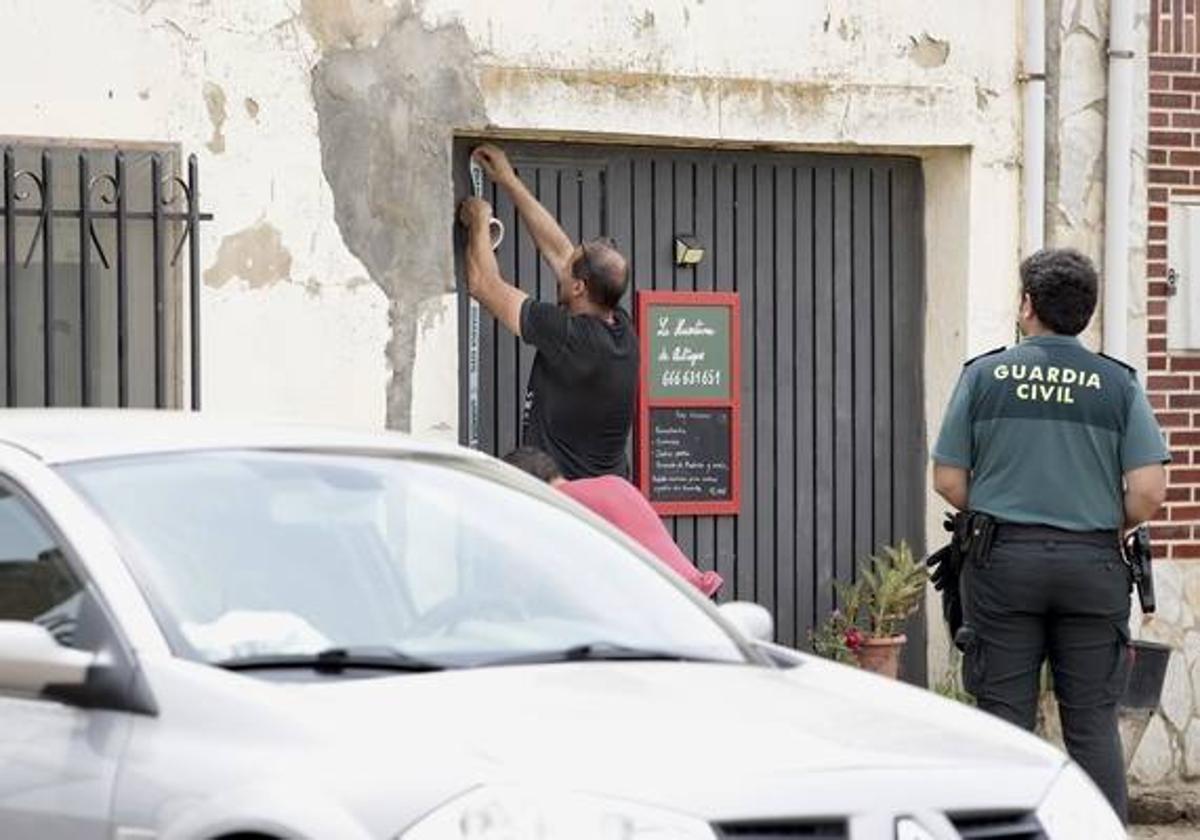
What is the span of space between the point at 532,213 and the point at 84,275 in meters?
1.61

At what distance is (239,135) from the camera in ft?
34.7

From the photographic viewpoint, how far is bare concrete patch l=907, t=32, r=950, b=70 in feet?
38.9

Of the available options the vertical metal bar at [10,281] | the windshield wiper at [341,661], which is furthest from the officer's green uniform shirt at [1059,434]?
the windshield wiper at [341,661]

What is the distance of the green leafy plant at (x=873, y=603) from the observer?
1177 cm

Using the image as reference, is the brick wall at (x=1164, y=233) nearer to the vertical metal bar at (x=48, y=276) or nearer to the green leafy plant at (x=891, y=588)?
the green leafy plant at (x=891, y=588)

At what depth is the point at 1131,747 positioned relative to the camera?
11.7m

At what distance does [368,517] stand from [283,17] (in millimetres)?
4638

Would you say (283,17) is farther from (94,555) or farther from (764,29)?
(94,555)

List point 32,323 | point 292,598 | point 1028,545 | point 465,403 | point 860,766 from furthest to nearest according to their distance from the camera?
point 465,403 < point 32,323 < point 1028,545 < point 292,598 < point 860,766

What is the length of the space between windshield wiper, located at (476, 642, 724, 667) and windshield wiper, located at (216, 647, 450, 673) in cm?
14

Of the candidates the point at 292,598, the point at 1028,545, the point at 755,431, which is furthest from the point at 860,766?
the point at 755,431

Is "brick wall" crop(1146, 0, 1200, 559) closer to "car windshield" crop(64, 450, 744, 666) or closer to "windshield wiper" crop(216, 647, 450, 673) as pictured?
"car windshield" crop(64, 450, 744, 666)

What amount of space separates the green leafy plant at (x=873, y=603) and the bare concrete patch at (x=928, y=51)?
1819mm

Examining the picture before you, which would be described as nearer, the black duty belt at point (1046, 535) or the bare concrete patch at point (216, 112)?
the black duty belt at point (1046, 535)
